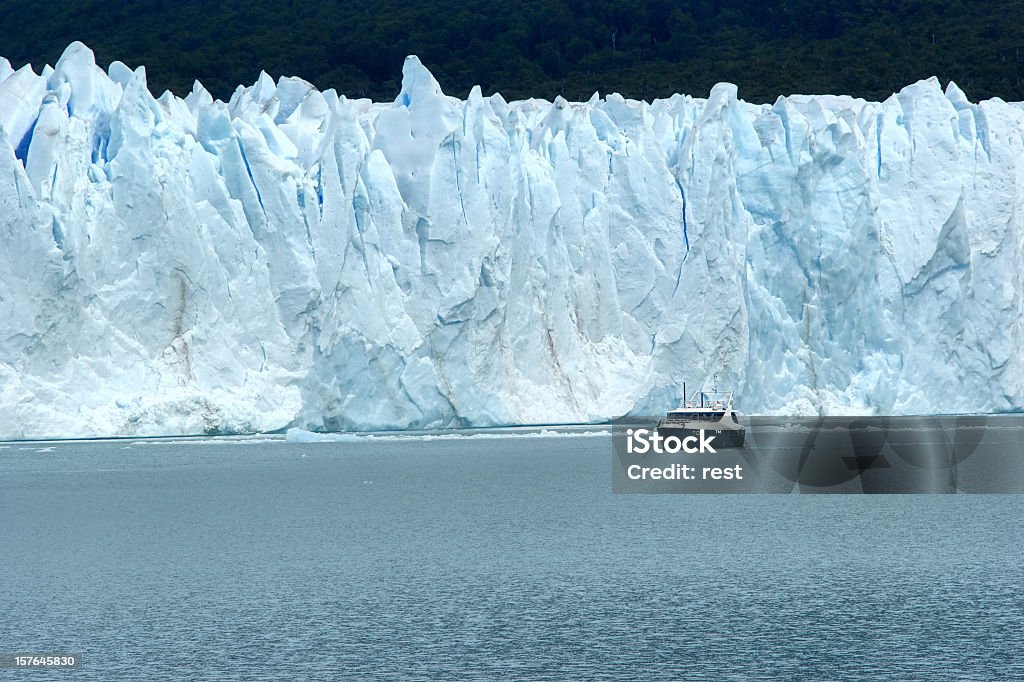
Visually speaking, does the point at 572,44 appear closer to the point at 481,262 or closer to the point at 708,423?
the point at 481,262

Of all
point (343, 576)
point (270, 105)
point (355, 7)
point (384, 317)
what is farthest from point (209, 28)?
point (343, 576)

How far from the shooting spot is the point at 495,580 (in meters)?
17.6

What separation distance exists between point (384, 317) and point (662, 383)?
6.72 m

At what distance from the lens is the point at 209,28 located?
6141 cm

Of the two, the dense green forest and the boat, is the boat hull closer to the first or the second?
the boat

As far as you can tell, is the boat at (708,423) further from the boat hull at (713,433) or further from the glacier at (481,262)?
the glacier at (481,262)

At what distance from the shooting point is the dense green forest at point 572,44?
182 feet

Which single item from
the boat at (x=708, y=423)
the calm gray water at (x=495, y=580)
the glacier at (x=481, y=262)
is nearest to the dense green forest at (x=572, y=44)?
the glacier at (x=481, y=262)

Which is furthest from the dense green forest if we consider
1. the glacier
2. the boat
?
the boat

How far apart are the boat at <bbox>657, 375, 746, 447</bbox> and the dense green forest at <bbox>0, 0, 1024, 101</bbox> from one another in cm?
2240

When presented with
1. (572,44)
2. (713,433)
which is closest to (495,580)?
(713,433)

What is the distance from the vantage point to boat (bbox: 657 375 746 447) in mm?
32656

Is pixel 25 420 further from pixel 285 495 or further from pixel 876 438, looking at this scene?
pixel 876 438

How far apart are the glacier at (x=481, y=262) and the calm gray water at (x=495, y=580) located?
4.22 metres
